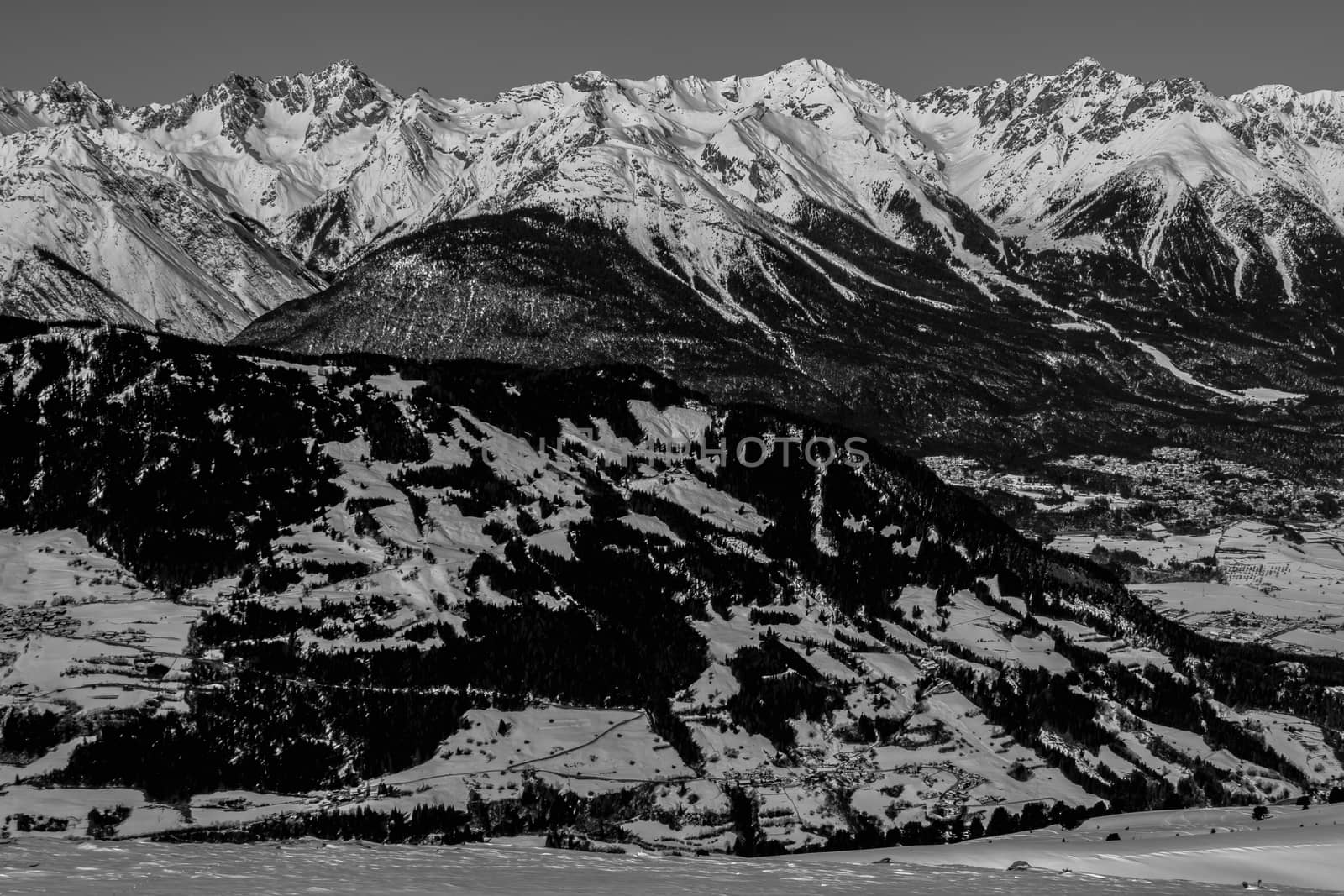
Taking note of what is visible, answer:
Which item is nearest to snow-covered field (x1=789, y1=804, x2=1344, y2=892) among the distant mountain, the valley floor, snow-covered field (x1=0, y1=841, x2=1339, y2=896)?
the valley floor

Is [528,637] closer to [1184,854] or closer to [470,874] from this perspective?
[1184,854]

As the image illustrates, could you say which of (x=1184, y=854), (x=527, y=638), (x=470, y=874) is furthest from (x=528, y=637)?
(x=470, y=874)

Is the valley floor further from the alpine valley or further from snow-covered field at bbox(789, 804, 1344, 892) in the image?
the alpine valley

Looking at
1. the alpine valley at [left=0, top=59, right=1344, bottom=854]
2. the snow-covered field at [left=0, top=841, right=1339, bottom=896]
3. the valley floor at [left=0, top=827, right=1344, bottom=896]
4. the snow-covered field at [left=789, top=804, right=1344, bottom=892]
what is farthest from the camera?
the alpine valley at [left=0, top=59, right=1344, bottom=854]

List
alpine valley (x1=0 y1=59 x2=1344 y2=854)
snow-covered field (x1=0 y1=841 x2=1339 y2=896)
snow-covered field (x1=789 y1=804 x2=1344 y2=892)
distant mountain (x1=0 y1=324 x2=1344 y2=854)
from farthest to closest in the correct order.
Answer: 1. distant mountain (x1=0 y1=324 x2=1344 y2=854)
2. alpine valley (x1=0 y1=59 x2=1344 y2=854)
3. snow-covered field (x1=789 y1=804 x2=1344 y2=892)
4. snow-covered field (x1=0 y1=841 x2=1339 y2=896)

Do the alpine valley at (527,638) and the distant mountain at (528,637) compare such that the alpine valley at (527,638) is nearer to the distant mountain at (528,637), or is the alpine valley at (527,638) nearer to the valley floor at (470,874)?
the distant mountain at (528,637)
